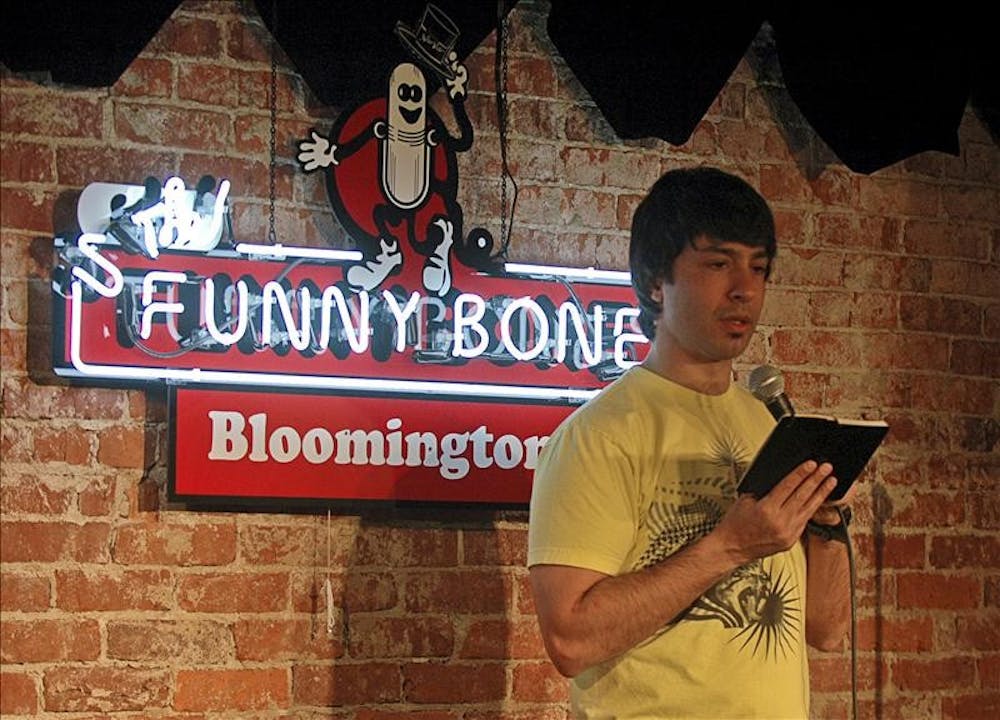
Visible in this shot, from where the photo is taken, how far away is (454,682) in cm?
308

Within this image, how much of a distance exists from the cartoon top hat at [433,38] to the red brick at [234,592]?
3.93ft

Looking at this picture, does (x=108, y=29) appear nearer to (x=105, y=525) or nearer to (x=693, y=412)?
(x=105, y=525)

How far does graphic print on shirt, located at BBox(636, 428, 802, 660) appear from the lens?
2.27 m

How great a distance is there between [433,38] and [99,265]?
3.01 ft

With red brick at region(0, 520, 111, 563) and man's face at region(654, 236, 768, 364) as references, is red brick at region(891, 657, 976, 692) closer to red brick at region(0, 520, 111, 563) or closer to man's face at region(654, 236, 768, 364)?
man's face at region(654, 236, 768, 364)

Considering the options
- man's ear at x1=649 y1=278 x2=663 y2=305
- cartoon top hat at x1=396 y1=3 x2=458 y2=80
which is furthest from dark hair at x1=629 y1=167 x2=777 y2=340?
cartoon top hat at x1=396 y1=3 x2=458 y2=80

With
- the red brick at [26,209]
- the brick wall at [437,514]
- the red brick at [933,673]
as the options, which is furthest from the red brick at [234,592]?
the red brick at [933,673]

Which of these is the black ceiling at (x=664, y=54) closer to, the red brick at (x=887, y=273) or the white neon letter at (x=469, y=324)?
the red brick at (x=887, y=273)

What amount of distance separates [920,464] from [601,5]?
54.7 inches

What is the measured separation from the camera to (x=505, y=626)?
313cm

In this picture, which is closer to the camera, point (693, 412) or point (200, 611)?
point (693, 412)

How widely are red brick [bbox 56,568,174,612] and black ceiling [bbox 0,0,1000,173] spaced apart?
104cm

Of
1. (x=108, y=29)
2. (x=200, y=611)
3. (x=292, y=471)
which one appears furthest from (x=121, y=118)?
(x=200, y=611)

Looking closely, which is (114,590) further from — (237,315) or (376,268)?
(376,268)
